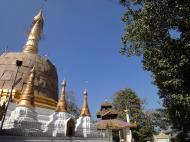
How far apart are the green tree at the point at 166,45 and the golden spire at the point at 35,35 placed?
18.1 metres

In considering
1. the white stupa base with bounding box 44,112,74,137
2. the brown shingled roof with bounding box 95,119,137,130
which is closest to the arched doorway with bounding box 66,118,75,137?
the white stupa base with bounding box 44,112,74,137

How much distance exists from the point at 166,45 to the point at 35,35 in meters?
21.8

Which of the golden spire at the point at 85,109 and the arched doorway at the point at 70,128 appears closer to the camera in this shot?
the arched doorway at the point at 70,128

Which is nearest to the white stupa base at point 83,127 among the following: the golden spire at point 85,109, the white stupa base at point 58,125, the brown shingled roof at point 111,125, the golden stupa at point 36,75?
the golden spire at point 85,109

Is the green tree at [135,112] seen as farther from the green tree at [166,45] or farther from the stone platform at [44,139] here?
the green tree at [166,45]

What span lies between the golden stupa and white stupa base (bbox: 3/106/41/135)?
4.82 meters

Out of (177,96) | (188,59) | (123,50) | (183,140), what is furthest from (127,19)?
(183,140)

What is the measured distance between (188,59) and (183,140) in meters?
6.94

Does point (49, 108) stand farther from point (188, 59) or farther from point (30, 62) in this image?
point (188, 59)

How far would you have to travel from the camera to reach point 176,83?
41.4 ft

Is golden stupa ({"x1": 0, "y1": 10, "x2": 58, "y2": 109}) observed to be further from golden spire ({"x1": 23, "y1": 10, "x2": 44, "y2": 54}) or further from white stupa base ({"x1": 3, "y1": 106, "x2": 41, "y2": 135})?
white stupa base ({"x1": 3, "y1": 106, "x2": 41, "y2": 135})

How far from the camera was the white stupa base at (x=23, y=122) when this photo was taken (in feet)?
52.5

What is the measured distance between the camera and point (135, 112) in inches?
1427

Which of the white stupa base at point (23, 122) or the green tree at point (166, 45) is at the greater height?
the green tree at point (166, 45)
